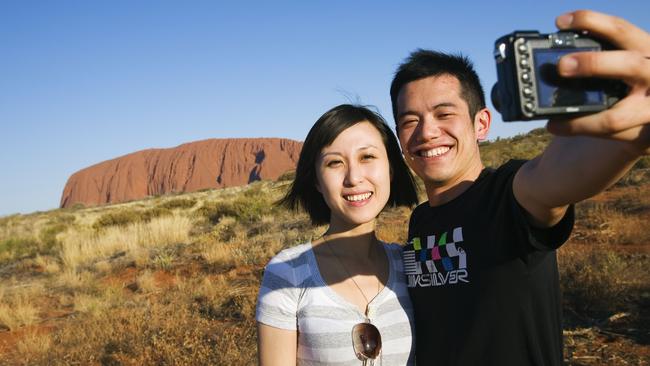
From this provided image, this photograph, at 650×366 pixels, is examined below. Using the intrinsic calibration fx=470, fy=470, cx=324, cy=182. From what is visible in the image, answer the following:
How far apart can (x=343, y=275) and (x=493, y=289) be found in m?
0.68

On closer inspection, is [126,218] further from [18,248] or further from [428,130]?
[428,130]

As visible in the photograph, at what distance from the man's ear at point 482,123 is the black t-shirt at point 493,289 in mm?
706

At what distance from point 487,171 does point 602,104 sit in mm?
1264

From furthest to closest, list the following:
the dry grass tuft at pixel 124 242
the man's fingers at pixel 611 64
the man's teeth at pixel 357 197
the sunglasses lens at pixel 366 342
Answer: the dry grass tuft at pixel 124 242, the man's teeth at pixel 357 197, the sunglasses lens at pixel 366 342, the man's fingers at pixel 611 64

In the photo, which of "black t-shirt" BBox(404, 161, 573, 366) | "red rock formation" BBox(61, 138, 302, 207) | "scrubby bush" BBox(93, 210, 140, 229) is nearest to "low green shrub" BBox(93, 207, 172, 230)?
"scrubby bush" BBox(93, 210, 140, 229)

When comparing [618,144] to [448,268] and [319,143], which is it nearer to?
[448,268]

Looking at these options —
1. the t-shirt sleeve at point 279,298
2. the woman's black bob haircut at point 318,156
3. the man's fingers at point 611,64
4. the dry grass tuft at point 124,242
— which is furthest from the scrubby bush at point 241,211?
the man's fingers at point 611,64

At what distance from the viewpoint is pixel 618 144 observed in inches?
40.5

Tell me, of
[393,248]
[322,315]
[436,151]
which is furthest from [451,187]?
[322,315]

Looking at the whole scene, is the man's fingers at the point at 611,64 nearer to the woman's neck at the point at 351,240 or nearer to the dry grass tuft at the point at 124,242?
the woman's neck at the point at 351,240

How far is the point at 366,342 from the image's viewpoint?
185cm

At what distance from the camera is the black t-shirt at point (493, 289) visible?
1.59 metres

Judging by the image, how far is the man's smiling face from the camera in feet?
7.36

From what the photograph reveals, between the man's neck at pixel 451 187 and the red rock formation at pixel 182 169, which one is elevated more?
the red rock formation at pixel 182 169
